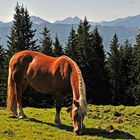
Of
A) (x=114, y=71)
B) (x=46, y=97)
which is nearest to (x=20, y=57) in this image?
(x=46, y=97)

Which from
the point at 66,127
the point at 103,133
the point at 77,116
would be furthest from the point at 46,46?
the point at 77,116

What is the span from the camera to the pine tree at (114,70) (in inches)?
2424

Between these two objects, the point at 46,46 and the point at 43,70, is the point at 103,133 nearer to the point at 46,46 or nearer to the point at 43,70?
the point at 43,70

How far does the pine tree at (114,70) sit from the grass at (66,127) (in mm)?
37501

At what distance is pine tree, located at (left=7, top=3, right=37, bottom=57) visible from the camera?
5872 cm

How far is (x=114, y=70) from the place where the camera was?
65.6 metres

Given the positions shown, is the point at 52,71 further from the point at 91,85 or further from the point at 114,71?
the point at 114,71

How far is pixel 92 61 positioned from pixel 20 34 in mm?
12450

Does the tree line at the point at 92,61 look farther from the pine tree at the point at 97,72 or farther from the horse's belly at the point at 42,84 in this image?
the horse's belly at the point at 42,84

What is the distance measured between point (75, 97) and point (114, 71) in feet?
161

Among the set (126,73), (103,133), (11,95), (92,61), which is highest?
(92,61)

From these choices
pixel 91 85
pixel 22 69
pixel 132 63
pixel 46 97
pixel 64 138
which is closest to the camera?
pixel 64 138

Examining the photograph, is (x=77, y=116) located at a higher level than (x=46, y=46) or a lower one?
lower

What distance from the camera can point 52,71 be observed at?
1848 centimetres
